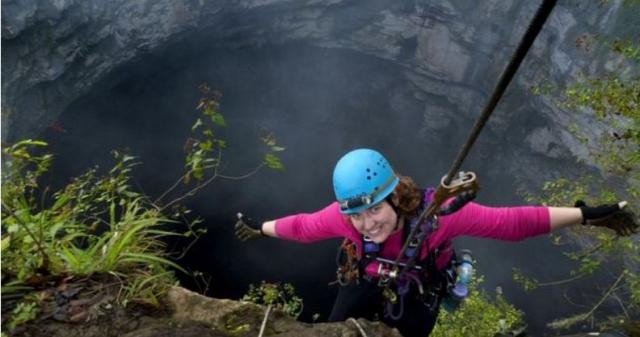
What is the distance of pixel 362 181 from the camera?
3555 millimetres

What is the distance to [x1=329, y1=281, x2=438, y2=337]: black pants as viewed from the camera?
4281 millimetres

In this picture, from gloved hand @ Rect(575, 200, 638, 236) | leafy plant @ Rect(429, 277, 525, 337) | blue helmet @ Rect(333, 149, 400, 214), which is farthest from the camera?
leafy plant @ Rect(429, 277, 525, 337)

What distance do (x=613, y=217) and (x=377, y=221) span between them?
172 centimetres

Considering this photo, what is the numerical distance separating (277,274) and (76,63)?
13951 mm

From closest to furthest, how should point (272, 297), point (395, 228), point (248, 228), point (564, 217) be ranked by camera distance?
point (564, 217), point (395, 228), point (248, 228), point (272, 297)

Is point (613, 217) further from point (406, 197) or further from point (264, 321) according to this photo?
point (264, 321)

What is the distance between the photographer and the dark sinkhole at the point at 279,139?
74.7 feet

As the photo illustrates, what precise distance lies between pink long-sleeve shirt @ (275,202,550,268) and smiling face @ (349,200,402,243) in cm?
20

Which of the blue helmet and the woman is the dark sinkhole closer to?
the woman

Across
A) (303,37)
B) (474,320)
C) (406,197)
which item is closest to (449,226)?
(406,197)

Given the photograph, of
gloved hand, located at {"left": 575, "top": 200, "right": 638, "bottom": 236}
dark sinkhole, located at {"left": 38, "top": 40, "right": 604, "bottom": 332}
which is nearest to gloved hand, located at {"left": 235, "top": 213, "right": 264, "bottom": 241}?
gloved hand, located at {"left": 575, "top": 200, "right": 638, "bottom": 236}

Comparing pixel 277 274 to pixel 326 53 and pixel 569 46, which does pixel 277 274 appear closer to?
pixel 326 53

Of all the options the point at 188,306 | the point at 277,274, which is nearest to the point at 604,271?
the point at 277,274

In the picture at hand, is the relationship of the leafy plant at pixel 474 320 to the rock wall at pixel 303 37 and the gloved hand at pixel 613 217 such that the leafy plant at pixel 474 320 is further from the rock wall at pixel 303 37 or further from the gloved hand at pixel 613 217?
the rock wall at pixel 303 37
